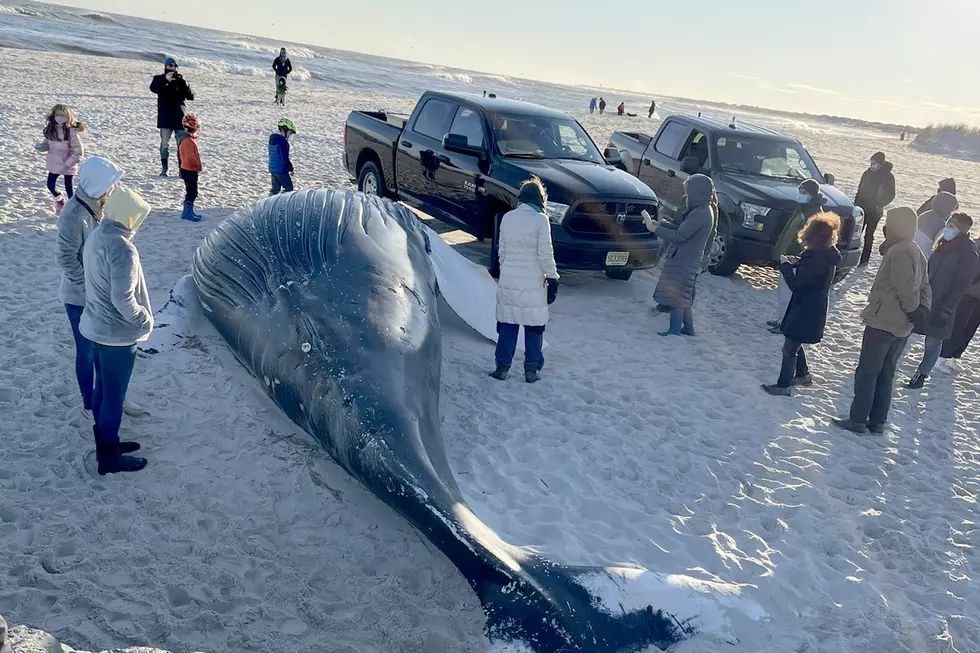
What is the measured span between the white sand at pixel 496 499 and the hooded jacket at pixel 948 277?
75 cm

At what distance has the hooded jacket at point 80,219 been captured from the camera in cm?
407

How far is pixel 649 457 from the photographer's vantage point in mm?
5047

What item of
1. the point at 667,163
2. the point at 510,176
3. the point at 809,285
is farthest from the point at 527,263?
the point at 667,163

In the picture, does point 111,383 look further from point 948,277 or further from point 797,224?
point 797,224

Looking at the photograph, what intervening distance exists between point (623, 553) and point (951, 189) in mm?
7143

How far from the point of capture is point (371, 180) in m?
10.6

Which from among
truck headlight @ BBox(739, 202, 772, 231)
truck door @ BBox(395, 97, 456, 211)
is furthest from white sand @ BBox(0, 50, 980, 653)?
truck door @ BBox(395, 97, 456, 211)

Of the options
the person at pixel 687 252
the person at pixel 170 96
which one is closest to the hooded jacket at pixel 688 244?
the person at pixel 687 252

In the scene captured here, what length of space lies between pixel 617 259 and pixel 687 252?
1.00m

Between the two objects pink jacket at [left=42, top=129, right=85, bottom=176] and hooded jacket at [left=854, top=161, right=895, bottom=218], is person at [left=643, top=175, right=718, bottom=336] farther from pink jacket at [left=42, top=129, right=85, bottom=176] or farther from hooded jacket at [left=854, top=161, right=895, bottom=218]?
pink jacket at [left=42, top=129, right=85, bottom=176]

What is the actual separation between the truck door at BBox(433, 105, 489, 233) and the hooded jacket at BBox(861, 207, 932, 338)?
4.45 metres

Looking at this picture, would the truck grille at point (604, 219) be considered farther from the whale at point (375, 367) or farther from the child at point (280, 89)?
the child at point (280, 89)

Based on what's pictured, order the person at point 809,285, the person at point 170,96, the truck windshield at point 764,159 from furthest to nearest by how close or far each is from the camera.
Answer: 1. the person at point 170,96
2. the truck windshield at point 764,159
3. the person at point 809,285

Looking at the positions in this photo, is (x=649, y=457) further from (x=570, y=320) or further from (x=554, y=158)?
(x=554, y=158)
